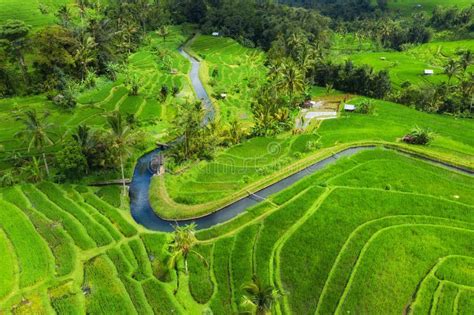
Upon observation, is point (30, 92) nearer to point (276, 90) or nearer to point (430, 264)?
point (276, 90)

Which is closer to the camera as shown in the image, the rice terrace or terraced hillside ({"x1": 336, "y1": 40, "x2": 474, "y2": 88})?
the rice terrace

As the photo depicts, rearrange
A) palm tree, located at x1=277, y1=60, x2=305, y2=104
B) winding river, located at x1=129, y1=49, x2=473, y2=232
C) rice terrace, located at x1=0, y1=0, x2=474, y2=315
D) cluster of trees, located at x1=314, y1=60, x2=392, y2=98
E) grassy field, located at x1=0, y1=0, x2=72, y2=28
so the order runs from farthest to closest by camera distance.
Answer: grassy field, located at x1=0, y1=0, x2=72, y2=28, cluster of trees, located at x1=314, y1=60, x2=392, y2=98, palm tree, located at x1=277, y1=60, x2=305, y2=104, winding river, located at x1=129, y1=49, x2=473, y2=232, rice terrace, located at x1=0, y1=0, x2=474, y2=315

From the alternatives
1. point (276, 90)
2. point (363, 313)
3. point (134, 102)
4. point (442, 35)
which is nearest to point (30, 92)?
point (134, 102)

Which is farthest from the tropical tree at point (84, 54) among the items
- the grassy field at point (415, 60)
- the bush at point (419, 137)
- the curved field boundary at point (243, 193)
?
the bush at point (419, 137)

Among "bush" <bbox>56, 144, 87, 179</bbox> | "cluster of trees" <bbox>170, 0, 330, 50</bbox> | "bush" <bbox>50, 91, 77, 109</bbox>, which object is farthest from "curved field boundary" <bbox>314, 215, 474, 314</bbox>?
"cluster of trees" <bbox>170, 0, 330, 50</bbox>

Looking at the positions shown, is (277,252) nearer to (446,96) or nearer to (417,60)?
(446,96)

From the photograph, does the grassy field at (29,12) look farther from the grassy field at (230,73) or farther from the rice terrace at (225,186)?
the grassy field at (230,73)

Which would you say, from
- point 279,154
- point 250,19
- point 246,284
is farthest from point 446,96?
point 250,19

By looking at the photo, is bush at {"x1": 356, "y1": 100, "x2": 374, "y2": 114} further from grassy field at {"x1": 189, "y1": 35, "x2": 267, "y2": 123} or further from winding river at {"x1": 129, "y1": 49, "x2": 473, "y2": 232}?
grassy field at {"x1": 189, "y1": 35, "x2": 267, "y2": 123}
